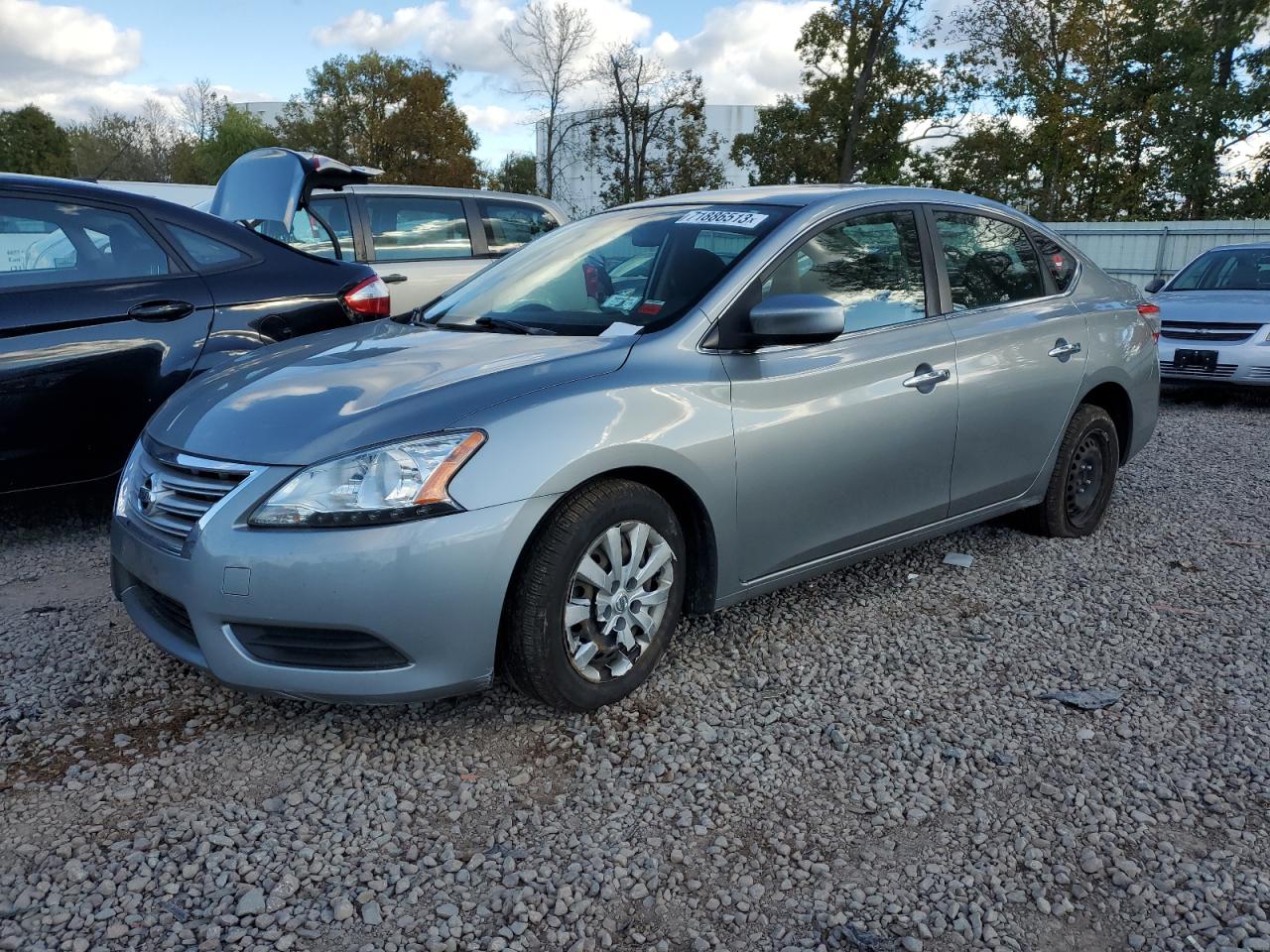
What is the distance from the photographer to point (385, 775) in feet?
9.10

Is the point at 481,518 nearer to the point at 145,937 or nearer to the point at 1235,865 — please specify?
the point at 145,937

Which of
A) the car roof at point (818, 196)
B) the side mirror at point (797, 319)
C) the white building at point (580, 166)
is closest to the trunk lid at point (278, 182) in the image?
the car roof at point (818, 196)

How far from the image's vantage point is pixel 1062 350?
175 inches

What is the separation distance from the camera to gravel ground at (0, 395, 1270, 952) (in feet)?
7.25

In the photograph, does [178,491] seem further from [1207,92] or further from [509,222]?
[1207,92]

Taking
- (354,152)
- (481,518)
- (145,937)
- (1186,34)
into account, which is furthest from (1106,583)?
(354,152)

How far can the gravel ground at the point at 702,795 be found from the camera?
7.25 feet

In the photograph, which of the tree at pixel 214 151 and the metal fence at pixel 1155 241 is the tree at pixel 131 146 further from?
the metal fence at pixel 1155 241

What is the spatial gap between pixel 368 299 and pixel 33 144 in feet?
210

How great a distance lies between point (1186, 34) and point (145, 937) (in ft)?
111

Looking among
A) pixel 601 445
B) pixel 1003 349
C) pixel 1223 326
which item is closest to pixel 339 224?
pixel 1003 349

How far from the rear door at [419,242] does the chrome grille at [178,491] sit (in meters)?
4.77

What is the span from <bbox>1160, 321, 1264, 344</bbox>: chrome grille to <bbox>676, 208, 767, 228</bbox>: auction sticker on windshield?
21.4 ft

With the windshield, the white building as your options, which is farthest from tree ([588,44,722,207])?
the windshield
